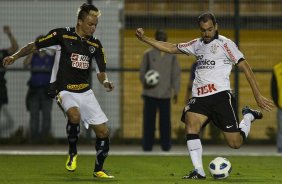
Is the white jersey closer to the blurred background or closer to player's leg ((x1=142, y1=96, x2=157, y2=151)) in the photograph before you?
player's leg ((x1=142, y1=96, x2=157, y2=151))

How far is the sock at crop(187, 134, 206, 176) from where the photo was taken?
12797 millimetres

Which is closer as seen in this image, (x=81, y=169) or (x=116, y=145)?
(x=81, y=169)

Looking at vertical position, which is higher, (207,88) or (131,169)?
(207,88)

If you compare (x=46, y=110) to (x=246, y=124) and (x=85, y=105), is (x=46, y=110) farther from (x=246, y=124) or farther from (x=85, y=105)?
(x=85, y=105)

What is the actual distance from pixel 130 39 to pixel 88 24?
29.2ft

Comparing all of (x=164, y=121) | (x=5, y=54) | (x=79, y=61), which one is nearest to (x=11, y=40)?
(x=5, y=54)

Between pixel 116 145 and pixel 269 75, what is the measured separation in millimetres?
3682

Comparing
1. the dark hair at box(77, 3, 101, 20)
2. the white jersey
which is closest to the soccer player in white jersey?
the white jersey

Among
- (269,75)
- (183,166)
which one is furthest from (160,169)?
(269,75)

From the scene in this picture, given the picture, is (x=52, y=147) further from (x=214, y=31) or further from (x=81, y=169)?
(x=214, y=31)

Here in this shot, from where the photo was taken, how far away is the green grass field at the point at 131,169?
12812 mm

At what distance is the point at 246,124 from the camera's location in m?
14.1

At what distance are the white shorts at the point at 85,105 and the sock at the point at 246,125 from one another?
193cm

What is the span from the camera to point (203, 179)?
41.9 ft
